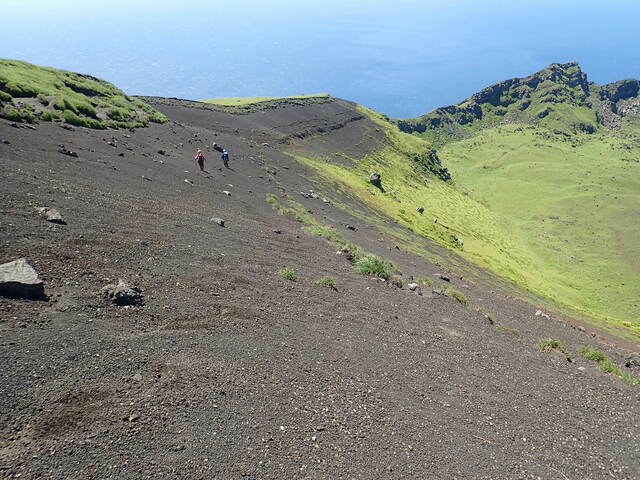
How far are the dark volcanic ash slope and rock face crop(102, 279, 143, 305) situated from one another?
26 cm

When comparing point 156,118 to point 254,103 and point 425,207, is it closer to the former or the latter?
point 254,103

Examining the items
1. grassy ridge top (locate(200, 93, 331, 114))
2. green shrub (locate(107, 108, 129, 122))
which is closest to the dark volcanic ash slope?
green shrub (locate(107, 108, 129, 122))

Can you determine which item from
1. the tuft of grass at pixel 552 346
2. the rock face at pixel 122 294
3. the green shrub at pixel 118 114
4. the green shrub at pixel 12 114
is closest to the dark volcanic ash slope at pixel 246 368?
the rock face at pixel 122 294

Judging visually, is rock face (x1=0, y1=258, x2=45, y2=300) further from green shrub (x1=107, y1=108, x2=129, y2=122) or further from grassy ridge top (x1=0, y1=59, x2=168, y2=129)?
green shrub (x1=107, y1=108, x2=129, y2=122)

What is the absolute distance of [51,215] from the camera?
41.7 ft

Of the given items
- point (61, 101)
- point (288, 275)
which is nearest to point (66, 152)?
point (61, 101)

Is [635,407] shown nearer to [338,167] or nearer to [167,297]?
[167,297]

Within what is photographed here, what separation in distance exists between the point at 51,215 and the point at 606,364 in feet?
67.4

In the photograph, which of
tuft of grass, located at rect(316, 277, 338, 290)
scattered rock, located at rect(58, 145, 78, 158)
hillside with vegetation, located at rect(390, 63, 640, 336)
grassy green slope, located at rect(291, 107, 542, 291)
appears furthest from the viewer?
hillside with vegetation, located at rect(390, 63, 640, 336)

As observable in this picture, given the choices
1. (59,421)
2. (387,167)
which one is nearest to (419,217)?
(387,167)

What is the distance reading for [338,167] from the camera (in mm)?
54781

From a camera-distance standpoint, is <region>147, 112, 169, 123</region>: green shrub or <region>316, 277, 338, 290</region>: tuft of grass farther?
<region>147, 112, 169, 123</region>: green shrub

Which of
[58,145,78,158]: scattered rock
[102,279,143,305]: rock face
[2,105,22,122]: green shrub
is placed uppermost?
[2,105,22,122]: green shrub

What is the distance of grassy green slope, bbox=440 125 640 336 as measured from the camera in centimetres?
4494
